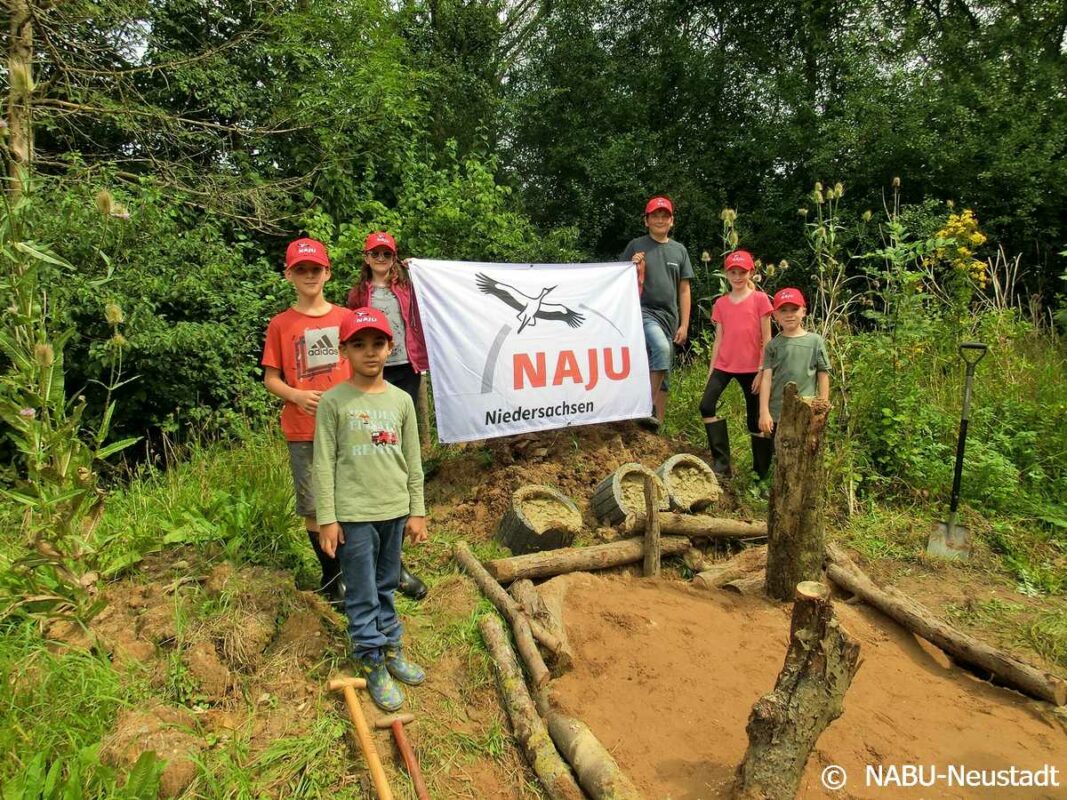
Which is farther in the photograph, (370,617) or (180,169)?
(180,169)

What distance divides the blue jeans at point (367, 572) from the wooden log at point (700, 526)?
6.57 ft

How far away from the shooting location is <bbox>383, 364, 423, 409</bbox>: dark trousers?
184 inches

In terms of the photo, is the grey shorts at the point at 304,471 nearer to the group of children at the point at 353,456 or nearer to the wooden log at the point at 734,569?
the group of children at the point at 353,456

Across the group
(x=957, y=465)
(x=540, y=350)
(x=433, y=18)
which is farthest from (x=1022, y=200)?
(x=433, y=18)

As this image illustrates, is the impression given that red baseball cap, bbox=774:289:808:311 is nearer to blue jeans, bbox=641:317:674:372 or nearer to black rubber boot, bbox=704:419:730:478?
black rubber boot, bbox=704:419:730:478

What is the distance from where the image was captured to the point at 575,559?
409 cm

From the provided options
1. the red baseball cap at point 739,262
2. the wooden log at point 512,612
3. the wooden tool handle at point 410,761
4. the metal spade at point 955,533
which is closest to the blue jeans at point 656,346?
the red baseball cap at point 739,262

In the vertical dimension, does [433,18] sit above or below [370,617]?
above

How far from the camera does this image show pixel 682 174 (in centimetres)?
1363

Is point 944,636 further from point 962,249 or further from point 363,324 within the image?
point 962,249

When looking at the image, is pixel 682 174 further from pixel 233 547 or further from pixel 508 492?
pixel 233 547

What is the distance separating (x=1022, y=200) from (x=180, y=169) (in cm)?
1202

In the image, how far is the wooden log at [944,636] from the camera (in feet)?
10.3

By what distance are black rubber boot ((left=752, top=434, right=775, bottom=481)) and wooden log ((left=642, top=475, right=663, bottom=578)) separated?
4.87 feet
